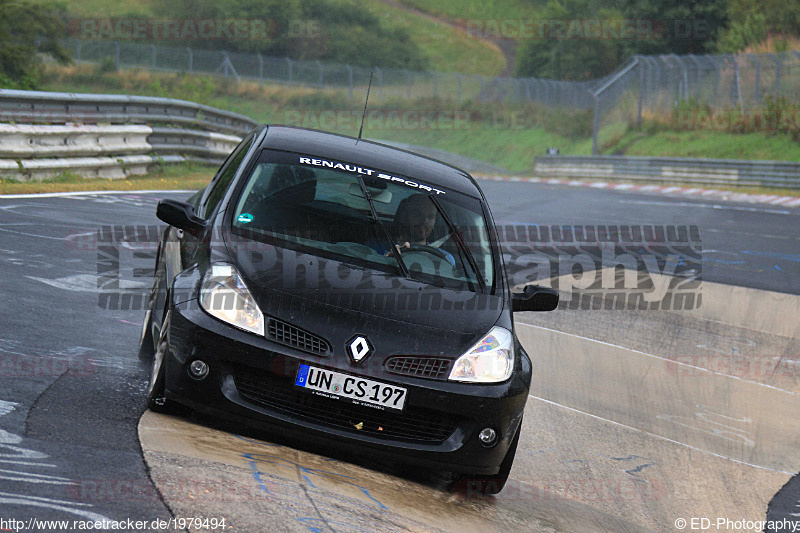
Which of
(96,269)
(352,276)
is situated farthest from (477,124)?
(352,276)

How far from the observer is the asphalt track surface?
4051 mm

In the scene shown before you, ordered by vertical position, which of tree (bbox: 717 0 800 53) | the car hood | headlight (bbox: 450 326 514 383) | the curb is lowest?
the curb

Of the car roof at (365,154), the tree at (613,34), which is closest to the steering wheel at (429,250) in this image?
the car roof at (365,154)

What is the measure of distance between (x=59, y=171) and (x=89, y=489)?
488 inches

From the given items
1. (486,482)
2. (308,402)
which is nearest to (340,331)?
(308,402)

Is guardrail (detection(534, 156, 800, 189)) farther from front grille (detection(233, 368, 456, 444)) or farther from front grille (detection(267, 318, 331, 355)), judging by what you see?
front grille (detection(267, 318, 331, 355))

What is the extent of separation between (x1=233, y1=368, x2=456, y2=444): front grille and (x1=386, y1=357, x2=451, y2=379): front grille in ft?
0.55

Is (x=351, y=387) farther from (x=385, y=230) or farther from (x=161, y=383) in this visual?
(x=385, y=230)

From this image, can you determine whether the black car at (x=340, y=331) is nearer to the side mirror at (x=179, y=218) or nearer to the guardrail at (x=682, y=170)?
the side mirror at (x=179, y=218)

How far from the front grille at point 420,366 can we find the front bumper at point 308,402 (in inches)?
1.4

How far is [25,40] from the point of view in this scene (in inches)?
1534

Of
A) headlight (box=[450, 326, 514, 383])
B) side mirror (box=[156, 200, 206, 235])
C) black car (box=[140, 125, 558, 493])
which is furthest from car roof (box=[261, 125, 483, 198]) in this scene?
headlight (box=[450, 326, 514, 383])

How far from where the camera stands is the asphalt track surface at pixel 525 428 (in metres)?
4.05

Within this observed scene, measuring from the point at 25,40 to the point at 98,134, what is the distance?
25.5 meters
